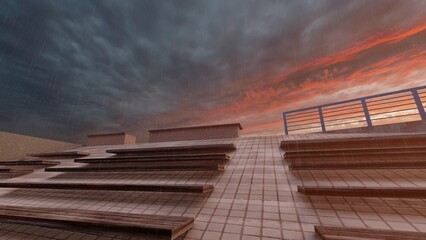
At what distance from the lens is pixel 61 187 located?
467 centimetres

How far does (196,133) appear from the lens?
12656mm

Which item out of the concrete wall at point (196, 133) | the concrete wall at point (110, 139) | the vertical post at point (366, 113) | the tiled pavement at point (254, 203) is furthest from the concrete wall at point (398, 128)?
the concrete wall at point (110, 139)

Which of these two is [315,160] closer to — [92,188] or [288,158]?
[288,158]

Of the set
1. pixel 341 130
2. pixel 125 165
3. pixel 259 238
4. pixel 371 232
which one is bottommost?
pixel 259 238

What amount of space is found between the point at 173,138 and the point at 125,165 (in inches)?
268

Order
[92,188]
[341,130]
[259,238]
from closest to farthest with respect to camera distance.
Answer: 1. [259,238]
2. [92,188]
3. [341,130]

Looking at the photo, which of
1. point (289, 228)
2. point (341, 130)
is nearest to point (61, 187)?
point (289, 228)

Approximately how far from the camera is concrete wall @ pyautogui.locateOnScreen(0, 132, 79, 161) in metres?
10.5

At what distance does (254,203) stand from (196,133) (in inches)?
378

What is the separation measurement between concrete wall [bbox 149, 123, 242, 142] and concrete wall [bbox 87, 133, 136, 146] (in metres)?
2.91

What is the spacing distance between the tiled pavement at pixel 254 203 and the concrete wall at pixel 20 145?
28.3 feet

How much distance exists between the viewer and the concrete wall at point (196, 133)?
12.0 m

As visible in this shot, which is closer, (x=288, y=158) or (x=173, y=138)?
(x=288, y=158)

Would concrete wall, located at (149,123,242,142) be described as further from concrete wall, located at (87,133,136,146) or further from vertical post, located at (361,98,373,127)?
vertical post, located at (361,98,373,127)
